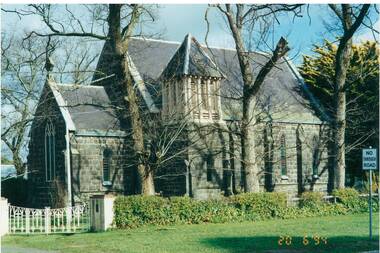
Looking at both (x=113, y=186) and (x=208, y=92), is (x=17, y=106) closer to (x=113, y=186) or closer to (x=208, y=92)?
(x=113, y=186)

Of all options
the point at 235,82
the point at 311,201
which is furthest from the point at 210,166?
the point at 311,201

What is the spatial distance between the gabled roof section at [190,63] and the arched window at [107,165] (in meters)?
5.91

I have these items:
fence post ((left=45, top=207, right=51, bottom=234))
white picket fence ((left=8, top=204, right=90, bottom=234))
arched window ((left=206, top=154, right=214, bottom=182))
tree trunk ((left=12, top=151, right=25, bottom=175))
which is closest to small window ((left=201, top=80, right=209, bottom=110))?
arched window ((left=206, top=154, right=214, bottom=182))

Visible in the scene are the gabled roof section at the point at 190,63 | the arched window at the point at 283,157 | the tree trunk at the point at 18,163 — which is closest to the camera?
the gabled roof section at the point at 190,63

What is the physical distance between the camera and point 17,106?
4366 centimetres

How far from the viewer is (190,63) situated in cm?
3378

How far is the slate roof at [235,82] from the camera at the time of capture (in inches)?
1449

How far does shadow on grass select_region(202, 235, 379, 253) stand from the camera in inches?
→ 589

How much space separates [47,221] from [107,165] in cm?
1437

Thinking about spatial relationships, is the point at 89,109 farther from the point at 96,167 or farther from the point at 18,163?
the point at 18,163

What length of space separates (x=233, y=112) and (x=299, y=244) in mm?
20749

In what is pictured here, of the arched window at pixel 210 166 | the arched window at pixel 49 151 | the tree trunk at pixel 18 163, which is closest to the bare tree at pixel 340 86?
the arched window at pixel 210 166

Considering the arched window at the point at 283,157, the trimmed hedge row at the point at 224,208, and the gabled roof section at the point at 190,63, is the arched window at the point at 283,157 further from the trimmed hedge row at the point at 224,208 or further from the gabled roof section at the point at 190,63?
the trimmed hedge row at the point at 224,208

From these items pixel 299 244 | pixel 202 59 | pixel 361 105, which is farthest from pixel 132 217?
pixel 361 105
